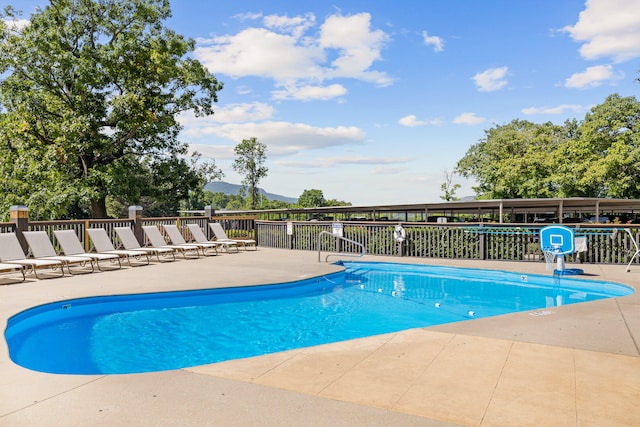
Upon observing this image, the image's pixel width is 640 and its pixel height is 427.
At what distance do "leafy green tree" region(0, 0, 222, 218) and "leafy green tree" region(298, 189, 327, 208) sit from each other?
60230 mm

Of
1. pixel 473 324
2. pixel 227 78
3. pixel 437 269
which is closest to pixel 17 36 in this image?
pixel 227 78

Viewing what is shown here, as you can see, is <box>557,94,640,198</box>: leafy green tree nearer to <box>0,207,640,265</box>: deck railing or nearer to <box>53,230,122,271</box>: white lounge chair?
<box>0,207,640,265</box>: deck railing

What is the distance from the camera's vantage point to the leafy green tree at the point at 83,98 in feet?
59.3

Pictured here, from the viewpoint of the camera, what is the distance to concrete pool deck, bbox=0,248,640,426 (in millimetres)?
2746

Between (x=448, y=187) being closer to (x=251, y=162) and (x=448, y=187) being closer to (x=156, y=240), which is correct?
(x=251, y=162)

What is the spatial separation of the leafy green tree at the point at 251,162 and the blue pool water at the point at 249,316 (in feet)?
136

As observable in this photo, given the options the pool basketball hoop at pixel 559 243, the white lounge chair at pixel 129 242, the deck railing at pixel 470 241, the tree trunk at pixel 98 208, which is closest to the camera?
the pool basketball hoop at pixel 559 243

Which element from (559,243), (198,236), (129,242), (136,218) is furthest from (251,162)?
(559,243)

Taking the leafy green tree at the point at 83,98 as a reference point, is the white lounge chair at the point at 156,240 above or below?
below

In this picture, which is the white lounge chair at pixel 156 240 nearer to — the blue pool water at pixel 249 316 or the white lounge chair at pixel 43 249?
the white lounge chair at pixel 43 249

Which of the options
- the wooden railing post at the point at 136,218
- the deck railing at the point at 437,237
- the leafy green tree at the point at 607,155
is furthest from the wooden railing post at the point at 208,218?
the leafy green tree at the point at 607,155

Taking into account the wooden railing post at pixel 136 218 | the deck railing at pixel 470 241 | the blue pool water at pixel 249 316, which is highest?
the wooden railing post at pixel 136 218

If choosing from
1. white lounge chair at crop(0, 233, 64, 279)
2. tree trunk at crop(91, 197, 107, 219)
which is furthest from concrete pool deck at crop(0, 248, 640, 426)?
tree trunk at crop(91, 197, 107, 219)

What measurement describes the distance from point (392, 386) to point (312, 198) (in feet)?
259
